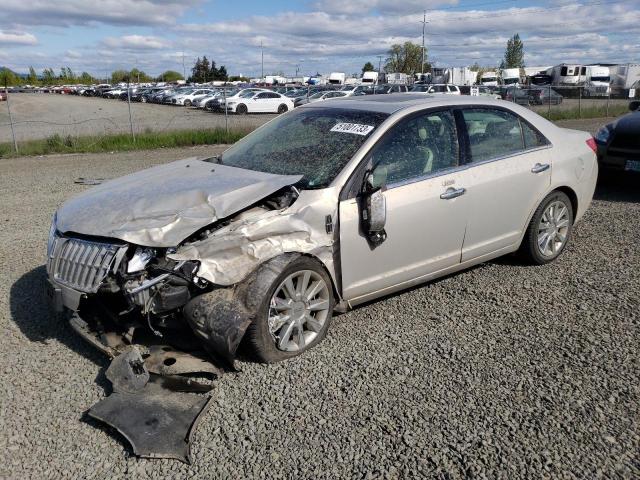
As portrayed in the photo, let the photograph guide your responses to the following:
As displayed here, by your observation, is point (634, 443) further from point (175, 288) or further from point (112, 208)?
point (112, 208)

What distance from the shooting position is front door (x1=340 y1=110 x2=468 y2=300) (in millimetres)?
4012

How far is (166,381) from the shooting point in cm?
340

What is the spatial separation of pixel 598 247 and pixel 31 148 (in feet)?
46.8

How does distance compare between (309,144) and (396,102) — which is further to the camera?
(396,102)

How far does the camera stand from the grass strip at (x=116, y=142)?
15312 millimetres

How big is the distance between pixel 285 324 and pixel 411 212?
49.0 inches

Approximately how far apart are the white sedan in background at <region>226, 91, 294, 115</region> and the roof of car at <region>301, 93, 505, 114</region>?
28.7 metres

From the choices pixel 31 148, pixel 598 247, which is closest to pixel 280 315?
pixel 598 247

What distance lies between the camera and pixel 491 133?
16.1 ft

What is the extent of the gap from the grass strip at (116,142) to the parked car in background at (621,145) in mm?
11141

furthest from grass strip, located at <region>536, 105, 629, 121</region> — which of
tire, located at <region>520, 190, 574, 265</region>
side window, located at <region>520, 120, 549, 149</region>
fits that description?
side window, located at <region>520, 120, 549, 149</region>

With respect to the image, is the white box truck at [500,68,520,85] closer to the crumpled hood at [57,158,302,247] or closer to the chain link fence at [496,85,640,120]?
the chain link fence at [496,85,640,120]

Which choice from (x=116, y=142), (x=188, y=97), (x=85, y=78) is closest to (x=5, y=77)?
(x=116, y=142)

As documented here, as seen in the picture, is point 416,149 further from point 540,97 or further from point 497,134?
point 540,97
